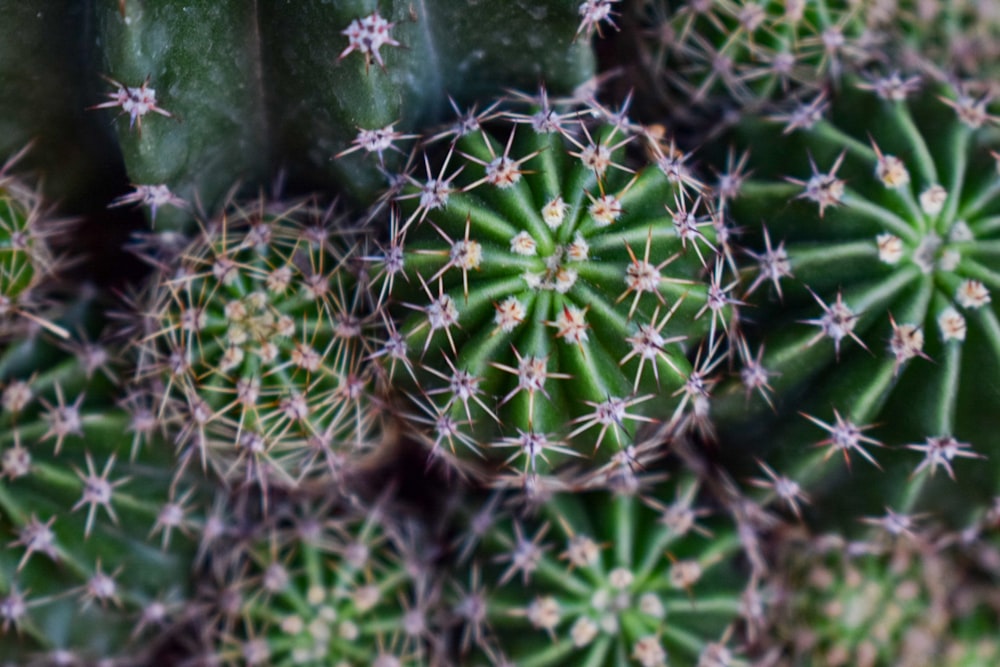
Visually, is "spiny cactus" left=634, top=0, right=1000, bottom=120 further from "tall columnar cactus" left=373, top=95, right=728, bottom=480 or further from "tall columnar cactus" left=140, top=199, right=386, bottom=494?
"tall columnar cactus" left=140, top=199, right=386, bottom=494

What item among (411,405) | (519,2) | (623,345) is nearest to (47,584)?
(411,405)

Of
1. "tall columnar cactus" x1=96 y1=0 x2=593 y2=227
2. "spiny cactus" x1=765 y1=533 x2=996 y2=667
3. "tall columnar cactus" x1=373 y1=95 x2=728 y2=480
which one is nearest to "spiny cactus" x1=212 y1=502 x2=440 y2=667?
"tall columnar cactus" x1=373 y1=95 x2=728 y2=480

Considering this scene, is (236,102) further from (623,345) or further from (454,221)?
(623,345)

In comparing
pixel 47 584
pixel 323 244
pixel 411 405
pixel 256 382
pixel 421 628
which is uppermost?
pixel 323 244

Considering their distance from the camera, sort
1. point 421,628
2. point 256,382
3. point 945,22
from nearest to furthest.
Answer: point 256,382 < point 421,628 < point 945,22

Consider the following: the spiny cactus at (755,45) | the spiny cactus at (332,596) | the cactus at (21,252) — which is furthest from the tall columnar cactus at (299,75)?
the spiny cactus at (332,596)

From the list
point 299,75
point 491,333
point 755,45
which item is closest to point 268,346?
point 491,333
